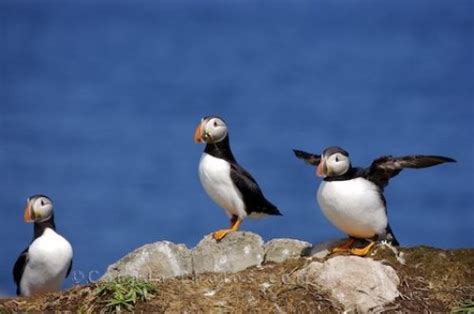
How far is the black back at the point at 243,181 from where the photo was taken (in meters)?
13.5

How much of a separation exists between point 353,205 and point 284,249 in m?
1.58

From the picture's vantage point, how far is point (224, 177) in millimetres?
13469

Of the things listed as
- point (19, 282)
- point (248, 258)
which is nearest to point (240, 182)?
point (248, 258)

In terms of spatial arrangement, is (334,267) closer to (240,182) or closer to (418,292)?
(418,292)

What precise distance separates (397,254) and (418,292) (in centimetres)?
89

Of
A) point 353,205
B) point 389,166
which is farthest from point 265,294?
point 389,166

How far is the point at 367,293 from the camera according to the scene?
10.6 metres

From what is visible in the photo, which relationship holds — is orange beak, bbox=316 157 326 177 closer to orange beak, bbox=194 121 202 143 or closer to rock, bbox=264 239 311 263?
rock, bbox=264 239 311 263

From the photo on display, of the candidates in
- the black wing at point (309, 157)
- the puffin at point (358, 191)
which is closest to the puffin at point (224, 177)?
the black wing at point (309, 157)

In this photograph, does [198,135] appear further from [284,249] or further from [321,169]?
[321,169]

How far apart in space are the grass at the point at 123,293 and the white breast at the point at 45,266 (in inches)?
87.6

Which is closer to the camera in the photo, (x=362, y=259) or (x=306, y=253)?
(x=362, y=259)

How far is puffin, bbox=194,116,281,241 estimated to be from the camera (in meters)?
13.5

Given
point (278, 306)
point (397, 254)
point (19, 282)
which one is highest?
point (19, 282)
